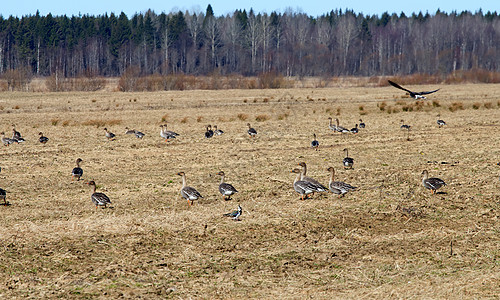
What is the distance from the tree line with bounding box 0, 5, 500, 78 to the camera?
111 meters

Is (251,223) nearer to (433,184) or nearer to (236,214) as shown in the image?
(236,214)

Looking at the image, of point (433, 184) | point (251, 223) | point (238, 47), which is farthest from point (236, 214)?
point (238, 47)

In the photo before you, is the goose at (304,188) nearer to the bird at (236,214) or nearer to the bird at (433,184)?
the bird at (236,214)

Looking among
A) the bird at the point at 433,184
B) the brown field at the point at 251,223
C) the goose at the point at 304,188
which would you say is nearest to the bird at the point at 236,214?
the brown field at the point at 251,223

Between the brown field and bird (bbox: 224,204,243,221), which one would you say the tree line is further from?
bird (bbox: 224,204,243,221)

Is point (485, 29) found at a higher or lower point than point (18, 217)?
higher

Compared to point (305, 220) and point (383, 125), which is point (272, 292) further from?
point (383, 125)

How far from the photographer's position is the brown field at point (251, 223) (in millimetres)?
9523

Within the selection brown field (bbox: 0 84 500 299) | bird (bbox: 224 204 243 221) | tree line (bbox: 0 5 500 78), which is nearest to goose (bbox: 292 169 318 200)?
brown field (bbox: 0 84 500 299)

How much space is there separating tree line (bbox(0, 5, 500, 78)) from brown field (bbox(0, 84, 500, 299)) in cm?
8360

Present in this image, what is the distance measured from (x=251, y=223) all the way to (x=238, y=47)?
11178cm

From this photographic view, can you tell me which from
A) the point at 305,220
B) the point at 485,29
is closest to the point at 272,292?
the point at 305,220

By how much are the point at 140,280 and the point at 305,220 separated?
183 inches

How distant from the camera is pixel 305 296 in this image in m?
9.01
